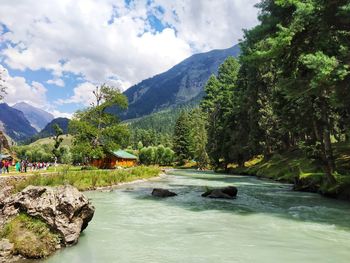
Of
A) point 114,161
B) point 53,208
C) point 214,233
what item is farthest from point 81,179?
point 114,161

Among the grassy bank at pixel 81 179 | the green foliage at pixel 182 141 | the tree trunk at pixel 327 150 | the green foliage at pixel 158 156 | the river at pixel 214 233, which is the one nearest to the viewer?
the river at pixel 214 233

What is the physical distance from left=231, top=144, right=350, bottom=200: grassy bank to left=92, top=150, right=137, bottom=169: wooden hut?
95.0 feet

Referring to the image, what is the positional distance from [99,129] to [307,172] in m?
39.4

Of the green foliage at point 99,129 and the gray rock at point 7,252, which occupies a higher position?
the green foliage at point 99,129

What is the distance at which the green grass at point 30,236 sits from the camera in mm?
12389

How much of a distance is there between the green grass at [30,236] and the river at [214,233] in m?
0.51

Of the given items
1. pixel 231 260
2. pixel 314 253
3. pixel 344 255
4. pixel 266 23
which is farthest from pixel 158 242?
pixel 266 23

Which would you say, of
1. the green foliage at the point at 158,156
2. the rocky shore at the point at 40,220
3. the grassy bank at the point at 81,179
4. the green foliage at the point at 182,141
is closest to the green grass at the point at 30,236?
the rocky shore at the point at 40,220

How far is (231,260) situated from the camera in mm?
12562

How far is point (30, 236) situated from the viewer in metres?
12.9

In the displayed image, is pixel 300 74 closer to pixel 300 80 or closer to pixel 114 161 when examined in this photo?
pixel 300 80

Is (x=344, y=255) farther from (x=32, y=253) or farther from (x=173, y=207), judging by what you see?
(x=173, y=207)

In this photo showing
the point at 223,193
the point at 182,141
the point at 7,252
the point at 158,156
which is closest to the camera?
the point at 7,252

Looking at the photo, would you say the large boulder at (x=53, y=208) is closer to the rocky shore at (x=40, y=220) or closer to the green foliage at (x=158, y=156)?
the rocky shore at (x=40, y=220)
